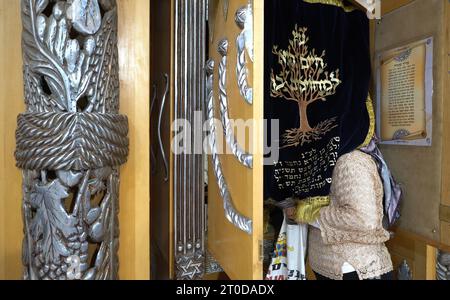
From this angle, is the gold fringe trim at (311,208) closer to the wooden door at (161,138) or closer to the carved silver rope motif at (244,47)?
the wooden door at (161,138)

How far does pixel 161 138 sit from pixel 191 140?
0.12 meters

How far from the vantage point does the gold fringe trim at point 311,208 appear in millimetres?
1288

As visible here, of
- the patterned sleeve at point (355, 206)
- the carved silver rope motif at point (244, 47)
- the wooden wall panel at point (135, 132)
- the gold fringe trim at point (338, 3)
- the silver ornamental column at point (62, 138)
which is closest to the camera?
the silver ornamental column at point (62, 138)

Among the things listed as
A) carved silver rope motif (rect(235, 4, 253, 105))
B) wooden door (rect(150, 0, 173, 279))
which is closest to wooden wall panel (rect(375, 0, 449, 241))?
carved silver rope motif (rect(235, 4, 253, 105))

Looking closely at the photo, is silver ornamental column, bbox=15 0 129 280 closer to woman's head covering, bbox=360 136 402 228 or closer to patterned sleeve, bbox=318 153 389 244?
patterned sleeve, bbox=318 153 389 244

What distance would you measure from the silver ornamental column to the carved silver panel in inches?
14.7

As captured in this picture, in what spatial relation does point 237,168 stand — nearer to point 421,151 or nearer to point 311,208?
point 311,208

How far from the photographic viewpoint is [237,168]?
0.86 metres

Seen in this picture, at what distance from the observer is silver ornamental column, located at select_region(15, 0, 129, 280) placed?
64 cm

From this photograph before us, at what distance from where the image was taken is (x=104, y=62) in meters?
0.70

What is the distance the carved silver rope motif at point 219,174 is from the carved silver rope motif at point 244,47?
0.27 metres

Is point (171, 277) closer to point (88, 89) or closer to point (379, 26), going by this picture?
point (88, 89)

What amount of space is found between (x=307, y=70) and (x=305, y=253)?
2.97ft

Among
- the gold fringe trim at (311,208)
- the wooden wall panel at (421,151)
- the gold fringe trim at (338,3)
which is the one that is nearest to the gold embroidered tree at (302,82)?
the gold fringe trim at (338,3)
